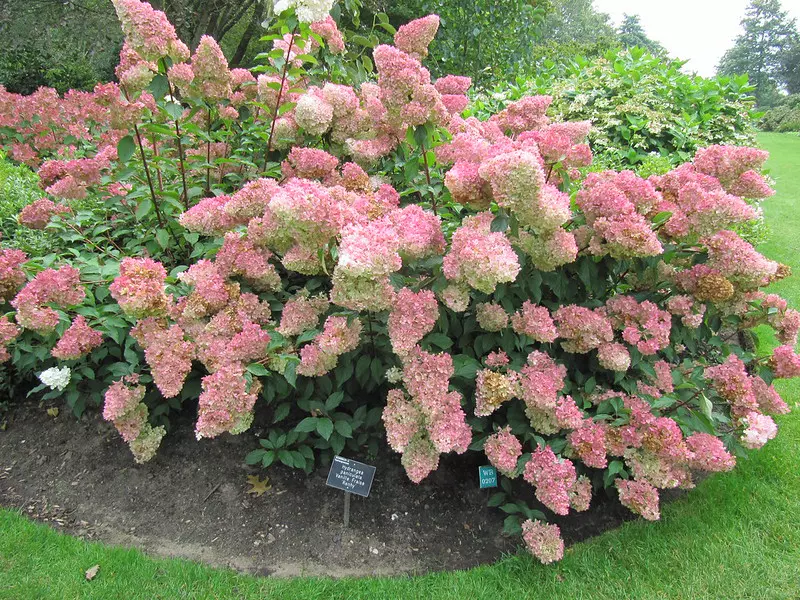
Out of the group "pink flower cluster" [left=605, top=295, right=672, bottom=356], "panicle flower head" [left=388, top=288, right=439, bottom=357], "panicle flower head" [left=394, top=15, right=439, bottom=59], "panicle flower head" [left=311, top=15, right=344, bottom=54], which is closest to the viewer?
"panicle flower head" [left=388, top=288, right=439, bottom=357]

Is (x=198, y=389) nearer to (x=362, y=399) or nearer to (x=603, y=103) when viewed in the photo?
(x=362, y=399)

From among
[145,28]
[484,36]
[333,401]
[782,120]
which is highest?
[782,120]

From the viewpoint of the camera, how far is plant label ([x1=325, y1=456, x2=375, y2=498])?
2.09 metres

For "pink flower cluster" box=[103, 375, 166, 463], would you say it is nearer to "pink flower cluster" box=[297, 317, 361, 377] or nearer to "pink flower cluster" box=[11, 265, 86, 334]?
"pink flower cluster" box=[11, 265, 86, 334]

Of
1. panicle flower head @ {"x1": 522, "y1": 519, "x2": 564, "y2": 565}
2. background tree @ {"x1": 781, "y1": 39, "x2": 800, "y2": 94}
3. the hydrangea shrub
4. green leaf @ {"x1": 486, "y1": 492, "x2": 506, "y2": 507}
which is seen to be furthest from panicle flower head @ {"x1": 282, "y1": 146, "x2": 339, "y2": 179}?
background tree @ {"x1": 781, "y1": 39, "x2": 800, "y2": 94}

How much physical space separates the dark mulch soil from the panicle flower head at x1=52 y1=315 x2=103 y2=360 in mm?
739

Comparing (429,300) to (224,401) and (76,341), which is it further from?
(76,341)

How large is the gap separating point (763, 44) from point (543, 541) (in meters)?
62.3

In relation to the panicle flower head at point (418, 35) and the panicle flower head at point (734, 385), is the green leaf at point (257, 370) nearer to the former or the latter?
the panicle flower head at point (418, 35)

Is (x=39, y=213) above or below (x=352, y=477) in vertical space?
above

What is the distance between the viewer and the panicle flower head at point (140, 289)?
170 centimetres

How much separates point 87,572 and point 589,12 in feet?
179

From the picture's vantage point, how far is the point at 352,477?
210 cm

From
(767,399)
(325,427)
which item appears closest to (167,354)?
(325,427)
